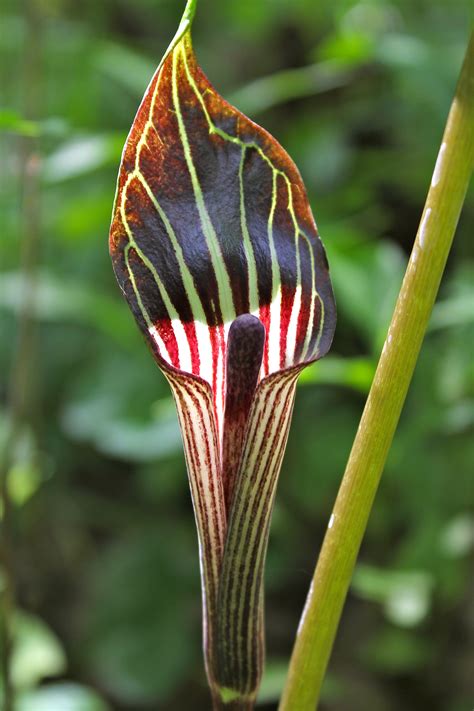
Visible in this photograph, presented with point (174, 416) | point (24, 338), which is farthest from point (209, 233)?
point (174, 416)

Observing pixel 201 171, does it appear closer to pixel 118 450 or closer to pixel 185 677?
pixel 118 450

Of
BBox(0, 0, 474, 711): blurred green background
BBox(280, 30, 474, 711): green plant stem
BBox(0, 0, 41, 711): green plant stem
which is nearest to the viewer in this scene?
BBox(280, 30, 474, 711): green plant stem

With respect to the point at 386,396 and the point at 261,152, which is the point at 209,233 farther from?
the point at 386,396

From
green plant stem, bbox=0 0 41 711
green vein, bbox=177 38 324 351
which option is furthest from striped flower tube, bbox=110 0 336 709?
green plant stem, bbox=0 0 41 711

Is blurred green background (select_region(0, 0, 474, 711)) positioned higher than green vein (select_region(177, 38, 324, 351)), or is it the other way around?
green vein (select_region(177, 38, 324, 351))

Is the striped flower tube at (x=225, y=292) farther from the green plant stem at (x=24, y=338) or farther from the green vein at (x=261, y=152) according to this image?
the green plant stem at (x=24, y=338)

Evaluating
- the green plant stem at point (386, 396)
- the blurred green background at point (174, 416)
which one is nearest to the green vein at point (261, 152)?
the green plant stem at point (386, 396)

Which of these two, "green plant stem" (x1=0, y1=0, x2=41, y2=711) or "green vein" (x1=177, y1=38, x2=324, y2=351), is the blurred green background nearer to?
"green plant stem" (x1=0, y1=0, x2=41, y2=711)
